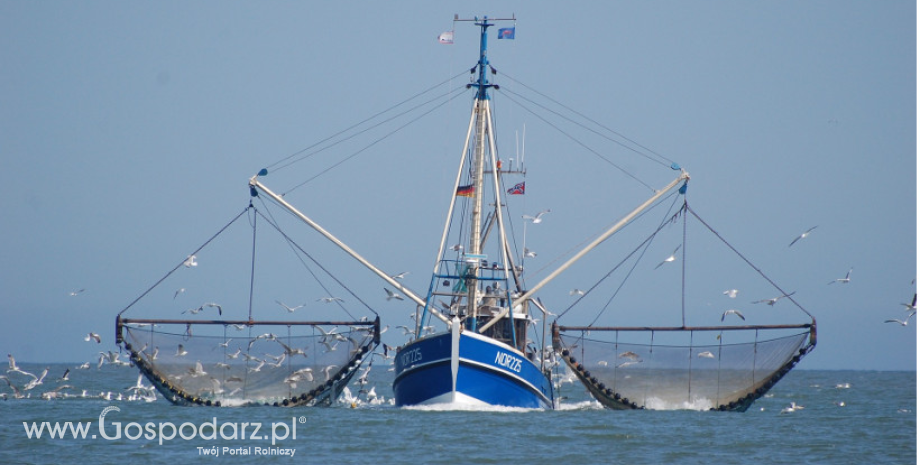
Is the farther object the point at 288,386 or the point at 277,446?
the point at 288,386

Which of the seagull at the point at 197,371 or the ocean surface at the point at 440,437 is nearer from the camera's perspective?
the ocean surface at the point at 440,437

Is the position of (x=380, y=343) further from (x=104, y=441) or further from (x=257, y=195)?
(x=104, y=441)

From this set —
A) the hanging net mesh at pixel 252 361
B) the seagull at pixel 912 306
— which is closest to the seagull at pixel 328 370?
the hanging net mesh at pixel 252 361

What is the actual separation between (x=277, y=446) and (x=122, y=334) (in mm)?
12048

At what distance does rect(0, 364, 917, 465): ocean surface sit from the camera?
109ft

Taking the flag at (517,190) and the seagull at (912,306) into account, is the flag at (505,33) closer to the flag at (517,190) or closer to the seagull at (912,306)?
the flag at (517,190)

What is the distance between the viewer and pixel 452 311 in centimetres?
4462

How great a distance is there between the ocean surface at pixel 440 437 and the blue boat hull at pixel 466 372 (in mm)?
508

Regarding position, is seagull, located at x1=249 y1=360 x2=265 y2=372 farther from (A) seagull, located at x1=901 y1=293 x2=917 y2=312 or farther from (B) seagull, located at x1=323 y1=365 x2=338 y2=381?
(A) seagull, located at x1=901 y1=293 x2=917 y2=312

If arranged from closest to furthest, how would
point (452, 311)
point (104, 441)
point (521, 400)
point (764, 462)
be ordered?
point (764, 462)
point (104, 441)
point (521, 400)
point (452, 311)

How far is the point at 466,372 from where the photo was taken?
131ft

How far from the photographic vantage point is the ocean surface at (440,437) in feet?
109

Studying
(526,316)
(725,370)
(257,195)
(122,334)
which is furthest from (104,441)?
(725,370)

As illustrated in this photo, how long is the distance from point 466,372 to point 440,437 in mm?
4119
